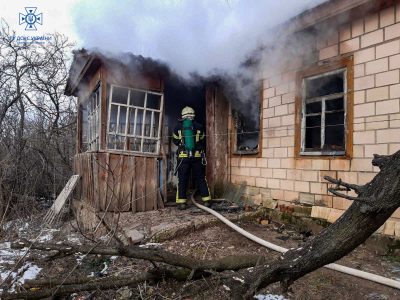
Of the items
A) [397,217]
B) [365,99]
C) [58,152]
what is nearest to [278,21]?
[365,99]

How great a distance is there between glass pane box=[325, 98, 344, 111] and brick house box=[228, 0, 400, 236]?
16 mm

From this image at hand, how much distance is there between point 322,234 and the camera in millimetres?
2520

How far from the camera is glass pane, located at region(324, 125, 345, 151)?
213 inches

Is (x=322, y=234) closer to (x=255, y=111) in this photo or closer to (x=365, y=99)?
(x=365, y=99)

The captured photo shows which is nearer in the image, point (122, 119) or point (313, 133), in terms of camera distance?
point (313, 133)

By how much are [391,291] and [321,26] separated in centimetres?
411

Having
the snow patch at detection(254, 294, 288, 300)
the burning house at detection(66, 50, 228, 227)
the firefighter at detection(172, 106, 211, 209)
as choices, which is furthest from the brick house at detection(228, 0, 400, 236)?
the snow patch at detection(254, 294, 288, 300)

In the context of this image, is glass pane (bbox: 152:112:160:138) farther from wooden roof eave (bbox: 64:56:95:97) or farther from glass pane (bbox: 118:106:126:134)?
wooden roof eave (bbox: 64:56:95:97)

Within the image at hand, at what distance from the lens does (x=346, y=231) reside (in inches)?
91.4

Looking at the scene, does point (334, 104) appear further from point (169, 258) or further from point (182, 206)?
point (169, 258)

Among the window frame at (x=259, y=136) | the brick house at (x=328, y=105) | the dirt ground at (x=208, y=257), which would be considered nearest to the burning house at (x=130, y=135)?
the window frame at (x=259, y=136)

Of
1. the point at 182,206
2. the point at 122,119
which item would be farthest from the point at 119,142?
the point at 182,206

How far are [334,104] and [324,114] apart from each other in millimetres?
228

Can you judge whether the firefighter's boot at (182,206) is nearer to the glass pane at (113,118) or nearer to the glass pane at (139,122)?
the glass pane at (139,122)
